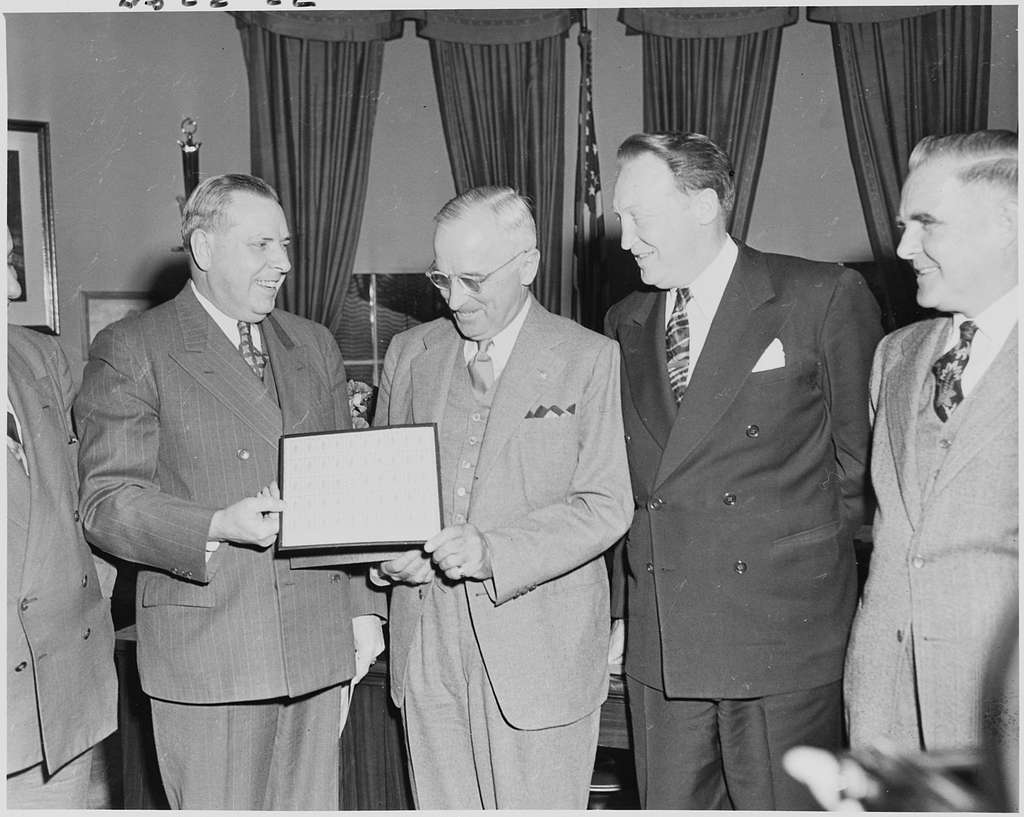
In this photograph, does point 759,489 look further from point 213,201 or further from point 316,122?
point 316,122

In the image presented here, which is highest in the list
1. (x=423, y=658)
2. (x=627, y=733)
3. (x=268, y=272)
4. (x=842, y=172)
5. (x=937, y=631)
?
(x=842, y=172)

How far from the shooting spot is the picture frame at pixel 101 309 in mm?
7258

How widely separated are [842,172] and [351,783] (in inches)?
241

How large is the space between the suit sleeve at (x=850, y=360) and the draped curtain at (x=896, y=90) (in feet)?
15.6

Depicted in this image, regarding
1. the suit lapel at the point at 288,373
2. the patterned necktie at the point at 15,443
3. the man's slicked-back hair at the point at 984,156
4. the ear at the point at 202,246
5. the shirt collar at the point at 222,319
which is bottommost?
the patterned necktie at the point at 15,443

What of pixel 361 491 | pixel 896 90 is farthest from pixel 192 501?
pixel 896 90

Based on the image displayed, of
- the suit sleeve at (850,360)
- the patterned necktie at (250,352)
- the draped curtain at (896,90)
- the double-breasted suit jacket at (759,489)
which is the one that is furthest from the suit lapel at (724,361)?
the draped curtain at (896,90)

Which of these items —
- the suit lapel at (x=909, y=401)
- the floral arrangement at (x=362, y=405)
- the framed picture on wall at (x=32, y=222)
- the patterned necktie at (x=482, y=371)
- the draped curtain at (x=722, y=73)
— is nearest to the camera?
the suit lapel at (x=909, y=401)

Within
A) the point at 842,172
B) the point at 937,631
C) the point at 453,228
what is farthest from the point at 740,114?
the point at 937,631

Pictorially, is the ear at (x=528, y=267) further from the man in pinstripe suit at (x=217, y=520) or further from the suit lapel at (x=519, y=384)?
the man in pinstripe suit at (x=217, y=520)

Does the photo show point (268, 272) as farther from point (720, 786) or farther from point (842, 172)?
point (842, 172)

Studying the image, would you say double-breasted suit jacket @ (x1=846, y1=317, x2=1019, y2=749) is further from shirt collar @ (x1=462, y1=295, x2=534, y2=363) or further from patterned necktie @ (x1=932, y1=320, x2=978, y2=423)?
shirt collar @ (x1=462, y1=295, x2=534, y2=363)

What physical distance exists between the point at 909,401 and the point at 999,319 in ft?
0.79

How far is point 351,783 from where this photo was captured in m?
3.00
